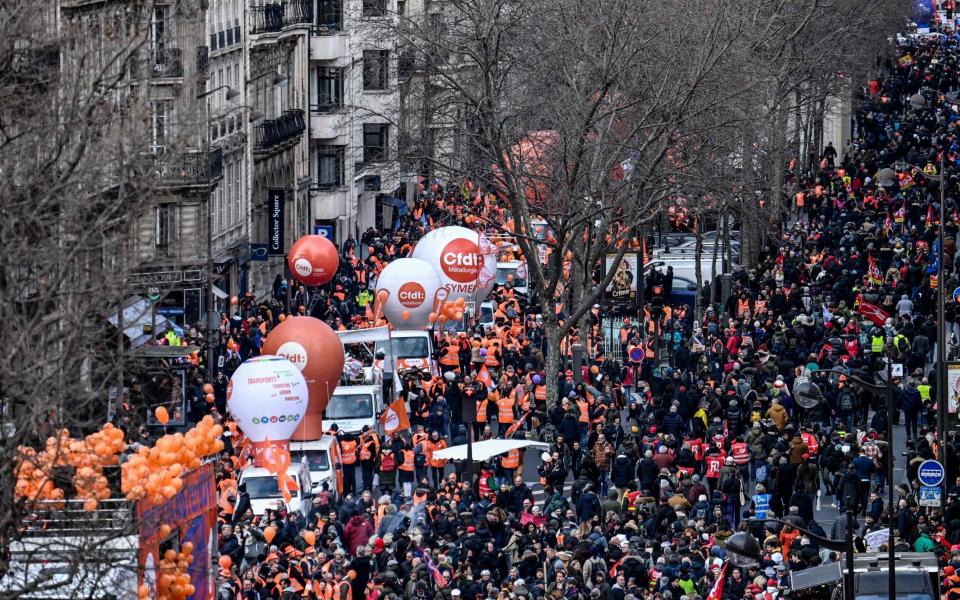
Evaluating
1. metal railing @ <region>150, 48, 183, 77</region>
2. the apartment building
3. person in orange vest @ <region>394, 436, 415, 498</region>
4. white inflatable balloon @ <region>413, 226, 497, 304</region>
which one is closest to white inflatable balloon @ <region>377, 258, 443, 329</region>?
white inflatable balloon @ <region>413, 226, 497, 304</region>

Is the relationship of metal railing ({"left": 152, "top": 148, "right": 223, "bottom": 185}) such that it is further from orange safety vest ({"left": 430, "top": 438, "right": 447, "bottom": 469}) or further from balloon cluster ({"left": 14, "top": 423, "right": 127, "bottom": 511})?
balloon cluster ({"left": 14, "top": 423, "right": 127, "bottom": 511})

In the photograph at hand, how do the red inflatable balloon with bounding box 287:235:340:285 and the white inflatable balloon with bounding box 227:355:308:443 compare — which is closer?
the white inflatable balloon with bounding box 227:355:308:443

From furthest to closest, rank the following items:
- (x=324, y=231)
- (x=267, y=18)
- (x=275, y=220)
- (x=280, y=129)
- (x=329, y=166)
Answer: (x=329, y=166) → (x=324, y=231) → (x=280, y=129) → (x=267, y=18) → (x=275, y=220)

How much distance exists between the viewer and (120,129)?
24.7m

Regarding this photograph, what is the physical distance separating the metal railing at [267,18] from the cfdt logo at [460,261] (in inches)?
590

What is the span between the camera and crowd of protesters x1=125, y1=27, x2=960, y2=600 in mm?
34500

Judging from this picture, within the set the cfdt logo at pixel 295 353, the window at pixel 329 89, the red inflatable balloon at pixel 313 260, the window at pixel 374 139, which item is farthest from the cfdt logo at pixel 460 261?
the window at pixel 374 139

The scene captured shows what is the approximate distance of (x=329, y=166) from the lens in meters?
81.0

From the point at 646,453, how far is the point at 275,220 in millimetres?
33052

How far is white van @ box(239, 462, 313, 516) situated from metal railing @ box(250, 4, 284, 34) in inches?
1329

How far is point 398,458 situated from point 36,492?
1942 centimetres

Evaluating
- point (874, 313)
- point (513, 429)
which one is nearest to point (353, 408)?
point (513, 429)

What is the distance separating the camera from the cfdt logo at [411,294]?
188 ft

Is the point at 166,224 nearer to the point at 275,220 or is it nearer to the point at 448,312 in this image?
the point at 448,312
